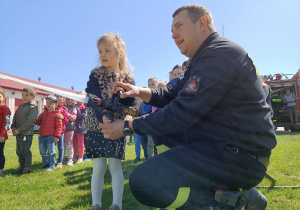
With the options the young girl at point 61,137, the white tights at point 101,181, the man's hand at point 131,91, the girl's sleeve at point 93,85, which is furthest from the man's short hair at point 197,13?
the young girl at point 61,137

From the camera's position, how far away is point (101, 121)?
2.82m

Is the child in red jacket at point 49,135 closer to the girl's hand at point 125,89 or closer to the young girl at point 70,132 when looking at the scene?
the young girl at point 70,132

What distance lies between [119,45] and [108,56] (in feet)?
0.78

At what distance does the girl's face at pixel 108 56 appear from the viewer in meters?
2.91

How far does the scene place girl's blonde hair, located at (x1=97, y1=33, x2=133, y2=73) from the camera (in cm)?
291

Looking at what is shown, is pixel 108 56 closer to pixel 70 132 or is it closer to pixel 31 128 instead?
pixel 31 128

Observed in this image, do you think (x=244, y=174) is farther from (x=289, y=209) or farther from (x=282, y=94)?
(x=282, y=94)

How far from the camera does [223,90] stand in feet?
5.48

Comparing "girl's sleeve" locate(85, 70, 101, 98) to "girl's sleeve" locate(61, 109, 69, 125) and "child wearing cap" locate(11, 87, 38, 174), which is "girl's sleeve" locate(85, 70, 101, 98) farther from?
"girl's sleeve" locate(61, 109, 69, 125)

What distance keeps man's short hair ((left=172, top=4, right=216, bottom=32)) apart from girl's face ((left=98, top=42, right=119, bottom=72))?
1.11 m

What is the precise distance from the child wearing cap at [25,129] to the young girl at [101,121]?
3.80 meters

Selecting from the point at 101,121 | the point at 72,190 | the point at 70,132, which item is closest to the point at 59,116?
the point at 70,132

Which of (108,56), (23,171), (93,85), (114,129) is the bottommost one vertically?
(23,171)

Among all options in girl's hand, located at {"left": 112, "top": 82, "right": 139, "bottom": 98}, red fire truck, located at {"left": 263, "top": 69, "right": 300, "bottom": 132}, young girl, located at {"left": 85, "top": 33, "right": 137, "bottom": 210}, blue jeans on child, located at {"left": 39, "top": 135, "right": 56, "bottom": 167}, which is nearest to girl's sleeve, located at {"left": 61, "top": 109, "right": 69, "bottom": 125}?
blue jeans on child, located at {"left": 39, "top": 135, "right": 56, "bottom": 167}
